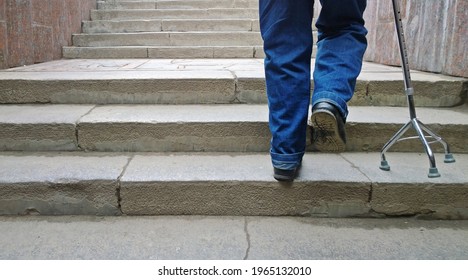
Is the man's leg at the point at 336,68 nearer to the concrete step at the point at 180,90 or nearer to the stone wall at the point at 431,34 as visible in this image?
the concrete step at the point at 180,90

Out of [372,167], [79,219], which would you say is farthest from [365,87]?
[79,219]

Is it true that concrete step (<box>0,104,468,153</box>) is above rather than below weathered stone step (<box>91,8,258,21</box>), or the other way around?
below

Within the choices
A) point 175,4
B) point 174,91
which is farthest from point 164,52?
point 174,91

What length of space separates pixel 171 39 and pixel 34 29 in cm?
157

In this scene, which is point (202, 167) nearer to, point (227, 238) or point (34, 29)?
point (227, 238)

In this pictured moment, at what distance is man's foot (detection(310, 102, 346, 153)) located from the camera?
1263mm

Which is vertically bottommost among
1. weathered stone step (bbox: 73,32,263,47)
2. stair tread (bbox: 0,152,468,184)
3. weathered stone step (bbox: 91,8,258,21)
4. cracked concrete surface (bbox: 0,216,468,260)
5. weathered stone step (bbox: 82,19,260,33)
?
cracked concrete surface (bbox: 0,216,468,260)

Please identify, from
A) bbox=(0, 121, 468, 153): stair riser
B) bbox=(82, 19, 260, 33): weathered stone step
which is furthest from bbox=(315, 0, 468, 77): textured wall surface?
bbox=(82, 19, 260, 33): weathered stone step

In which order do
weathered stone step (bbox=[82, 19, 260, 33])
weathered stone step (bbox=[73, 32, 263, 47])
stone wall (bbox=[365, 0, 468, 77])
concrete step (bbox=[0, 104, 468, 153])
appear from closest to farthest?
concrete step (bbox=[0, 104, 468, 153]), stone wall (bbox=[365, 0, 468, 77]), weathered stone step (bbox=[73, 32, 263, 47]), weathered stone step (bbox=[82, 19, 260, 33])

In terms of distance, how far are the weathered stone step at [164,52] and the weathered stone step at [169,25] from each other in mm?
717

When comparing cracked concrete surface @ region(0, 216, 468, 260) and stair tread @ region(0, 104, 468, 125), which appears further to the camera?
stair tread @ region(0, 104, 468, 125)

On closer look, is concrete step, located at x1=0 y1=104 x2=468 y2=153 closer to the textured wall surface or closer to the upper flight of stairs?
the textured wall surface

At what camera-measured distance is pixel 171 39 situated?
4.40 m

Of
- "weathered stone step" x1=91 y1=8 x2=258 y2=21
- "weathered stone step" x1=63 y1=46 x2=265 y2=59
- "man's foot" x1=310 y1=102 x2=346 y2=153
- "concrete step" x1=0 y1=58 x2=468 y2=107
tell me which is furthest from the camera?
"weathered stone step" x1=91 y1=8 x2=258 y2=21
